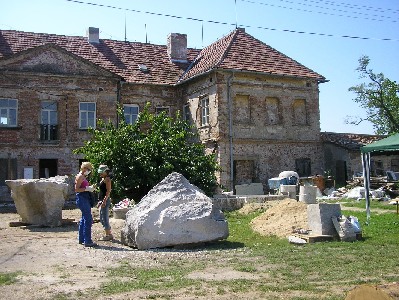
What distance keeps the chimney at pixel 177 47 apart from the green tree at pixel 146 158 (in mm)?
13172

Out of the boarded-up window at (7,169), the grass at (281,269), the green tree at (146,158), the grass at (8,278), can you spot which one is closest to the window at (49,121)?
the boarded-up window at (7,169)

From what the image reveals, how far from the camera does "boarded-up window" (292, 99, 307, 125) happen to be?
25.7 m

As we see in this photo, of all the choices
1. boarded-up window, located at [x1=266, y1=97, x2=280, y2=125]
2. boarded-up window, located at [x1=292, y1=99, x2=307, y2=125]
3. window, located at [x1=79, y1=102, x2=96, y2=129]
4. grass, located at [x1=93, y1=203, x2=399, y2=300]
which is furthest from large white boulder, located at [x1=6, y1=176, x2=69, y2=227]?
boarded-up window, located at [x1=292, y1=99, x2=307, y2=125]

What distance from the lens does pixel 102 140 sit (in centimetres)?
1655

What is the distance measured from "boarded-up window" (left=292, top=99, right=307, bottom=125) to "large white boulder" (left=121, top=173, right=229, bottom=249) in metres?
17.2

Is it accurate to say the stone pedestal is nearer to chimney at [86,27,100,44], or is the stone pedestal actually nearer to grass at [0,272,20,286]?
grass at [0,272,20,286]

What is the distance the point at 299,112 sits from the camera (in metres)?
25.9

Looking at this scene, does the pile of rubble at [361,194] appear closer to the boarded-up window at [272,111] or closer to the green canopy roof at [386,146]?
the boarded-up window at [272,111]

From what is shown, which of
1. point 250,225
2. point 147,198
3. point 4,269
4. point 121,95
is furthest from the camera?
point 121,95

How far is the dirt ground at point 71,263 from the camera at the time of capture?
531 centimetres

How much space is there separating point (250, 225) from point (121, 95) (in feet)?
54.1

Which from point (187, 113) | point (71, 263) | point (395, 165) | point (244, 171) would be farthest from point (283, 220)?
point (395, 165)

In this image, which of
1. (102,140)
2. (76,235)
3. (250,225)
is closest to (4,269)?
(76,235)

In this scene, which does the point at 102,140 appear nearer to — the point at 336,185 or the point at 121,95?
the point at 121,95
